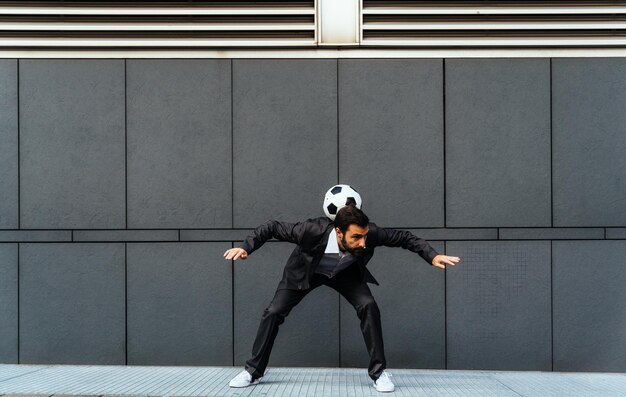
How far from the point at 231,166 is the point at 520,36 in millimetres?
3222

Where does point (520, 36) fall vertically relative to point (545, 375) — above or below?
above

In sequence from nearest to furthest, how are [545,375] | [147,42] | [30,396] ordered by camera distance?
[30,396]
[545,375]
[147,42]

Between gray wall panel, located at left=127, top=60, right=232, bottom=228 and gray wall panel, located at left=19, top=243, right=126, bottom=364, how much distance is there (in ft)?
1.93

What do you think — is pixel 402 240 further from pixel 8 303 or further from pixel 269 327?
pixel 8 303

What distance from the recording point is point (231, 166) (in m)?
6.27

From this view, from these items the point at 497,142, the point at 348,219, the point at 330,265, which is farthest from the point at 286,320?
the point at 497,142

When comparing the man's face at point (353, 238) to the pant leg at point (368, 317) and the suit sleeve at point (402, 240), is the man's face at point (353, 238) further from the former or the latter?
the pant leg at point (368, 317)

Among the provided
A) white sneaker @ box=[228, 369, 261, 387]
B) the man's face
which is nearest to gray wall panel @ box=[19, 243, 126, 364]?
white sneaker @ box=[228, 369, 261, 387]

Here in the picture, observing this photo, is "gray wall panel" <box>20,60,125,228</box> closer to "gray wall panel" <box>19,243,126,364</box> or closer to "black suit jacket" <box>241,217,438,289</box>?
"gray wall panel" <box>19,243,126,364</box>

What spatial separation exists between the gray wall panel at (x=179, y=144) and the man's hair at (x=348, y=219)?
67.7 inches

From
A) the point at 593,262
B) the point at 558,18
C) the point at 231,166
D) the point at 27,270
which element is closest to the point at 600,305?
the point at 593,262

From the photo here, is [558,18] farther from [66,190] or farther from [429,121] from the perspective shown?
[66,190]

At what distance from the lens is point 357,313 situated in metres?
5.21

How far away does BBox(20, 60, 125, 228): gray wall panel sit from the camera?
6.30m
